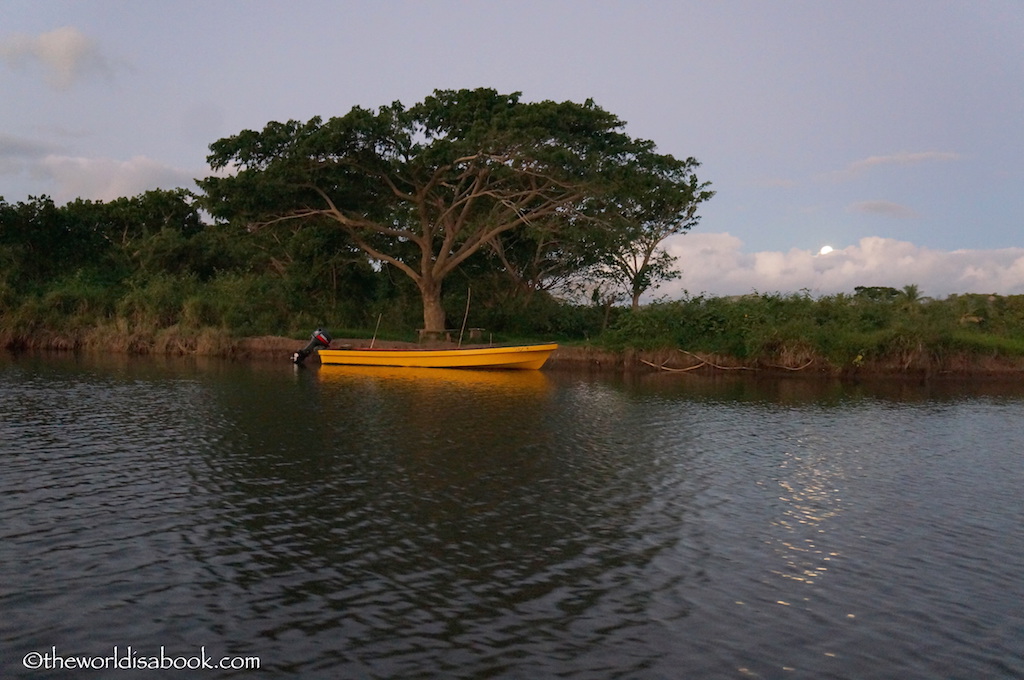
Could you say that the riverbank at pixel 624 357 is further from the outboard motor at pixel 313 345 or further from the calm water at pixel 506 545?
the calm water at pixel 506 545

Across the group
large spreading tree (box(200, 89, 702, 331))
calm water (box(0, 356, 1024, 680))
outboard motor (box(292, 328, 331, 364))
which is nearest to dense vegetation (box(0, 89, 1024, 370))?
large spreading tree (box(200, 89, 702, 331))

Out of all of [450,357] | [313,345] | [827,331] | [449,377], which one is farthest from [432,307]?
[827,331]

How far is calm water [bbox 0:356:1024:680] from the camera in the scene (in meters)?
7.27

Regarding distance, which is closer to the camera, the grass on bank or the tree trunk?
the grass on bank

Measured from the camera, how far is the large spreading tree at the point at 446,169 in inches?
1372

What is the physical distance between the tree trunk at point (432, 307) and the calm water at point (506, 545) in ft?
70.0

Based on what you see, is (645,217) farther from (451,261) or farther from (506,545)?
(506,545)

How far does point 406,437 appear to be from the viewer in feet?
57.5

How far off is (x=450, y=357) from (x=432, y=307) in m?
6.52

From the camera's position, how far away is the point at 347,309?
154 feet

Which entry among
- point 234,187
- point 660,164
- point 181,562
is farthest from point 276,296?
point 181,562

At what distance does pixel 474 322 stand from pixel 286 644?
39759mm

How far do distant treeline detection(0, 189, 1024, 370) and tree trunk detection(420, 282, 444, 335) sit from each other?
8.97 ft

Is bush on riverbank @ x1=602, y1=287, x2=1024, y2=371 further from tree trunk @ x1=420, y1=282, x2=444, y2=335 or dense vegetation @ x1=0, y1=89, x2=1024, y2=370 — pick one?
tree trunk @ x1=420, y1=282, x2=444, y2=335
